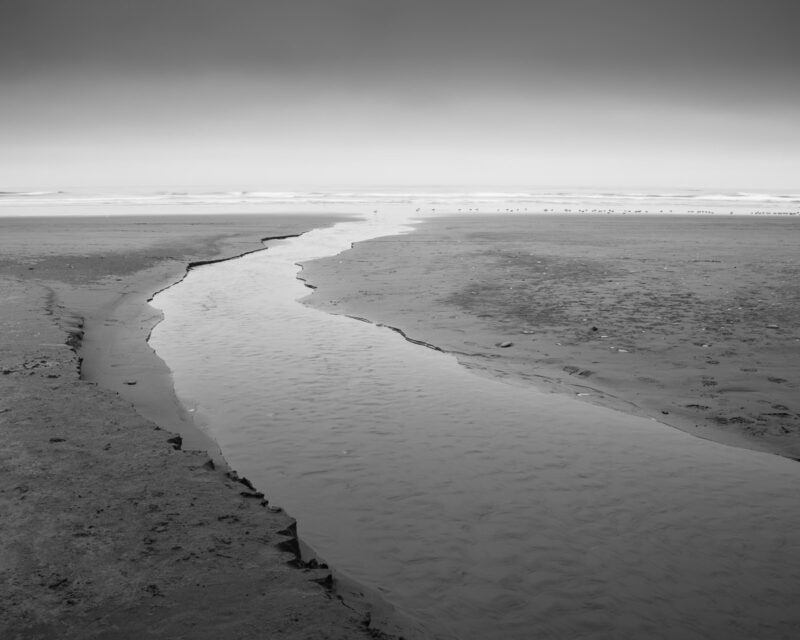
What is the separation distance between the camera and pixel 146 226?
4034cm

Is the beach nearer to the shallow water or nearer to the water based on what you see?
the shallow water

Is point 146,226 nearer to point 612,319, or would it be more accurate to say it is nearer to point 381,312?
point 381,312

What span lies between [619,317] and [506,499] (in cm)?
841

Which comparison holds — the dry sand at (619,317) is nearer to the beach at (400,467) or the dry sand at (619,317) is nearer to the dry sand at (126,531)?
the beach at (400,467)

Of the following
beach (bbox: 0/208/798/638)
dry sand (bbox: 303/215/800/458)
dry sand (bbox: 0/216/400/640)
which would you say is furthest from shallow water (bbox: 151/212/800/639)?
dry sand (bbox: 303/215/800/458)

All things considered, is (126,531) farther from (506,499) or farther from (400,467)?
(506,499)

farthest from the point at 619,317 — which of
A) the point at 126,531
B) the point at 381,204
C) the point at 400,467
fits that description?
the point at 381,204

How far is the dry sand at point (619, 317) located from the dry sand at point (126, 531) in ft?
17.6

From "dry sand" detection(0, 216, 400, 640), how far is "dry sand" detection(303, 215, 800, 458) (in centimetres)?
537

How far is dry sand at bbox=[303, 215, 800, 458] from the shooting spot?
8.41 m

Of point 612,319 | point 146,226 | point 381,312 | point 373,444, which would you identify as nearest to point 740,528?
point 373,444

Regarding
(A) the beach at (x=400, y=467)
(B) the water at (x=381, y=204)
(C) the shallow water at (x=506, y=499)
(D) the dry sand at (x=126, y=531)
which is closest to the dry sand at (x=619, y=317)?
(A) the beach at (x=400, y=467)

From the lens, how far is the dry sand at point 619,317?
8406mm

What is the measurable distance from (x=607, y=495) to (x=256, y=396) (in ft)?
16.2
